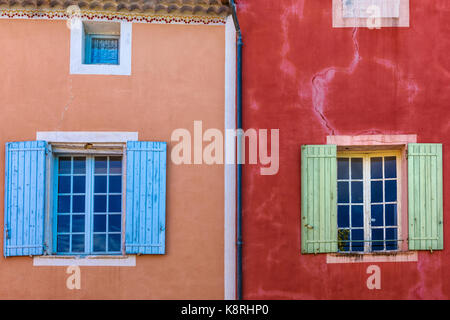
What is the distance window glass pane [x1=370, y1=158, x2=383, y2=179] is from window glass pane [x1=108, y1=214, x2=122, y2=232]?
3.26 metres

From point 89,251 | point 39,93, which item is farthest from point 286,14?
point 89,251

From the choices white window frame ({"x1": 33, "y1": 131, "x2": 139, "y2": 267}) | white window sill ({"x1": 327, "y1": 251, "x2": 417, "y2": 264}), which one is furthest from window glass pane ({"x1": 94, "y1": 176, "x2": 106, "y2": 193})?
white window sill ({"x1": 327, "y1": 251, "x2": 417, "y2": 264})

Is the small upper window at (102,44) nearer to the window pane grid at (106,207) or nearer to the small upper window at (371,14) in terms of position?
the window pane grid at (106,207)

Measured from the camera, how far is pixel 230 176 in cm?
705

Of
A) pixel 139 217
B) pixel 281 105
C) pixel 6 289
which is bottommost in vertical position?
pixel 6 289

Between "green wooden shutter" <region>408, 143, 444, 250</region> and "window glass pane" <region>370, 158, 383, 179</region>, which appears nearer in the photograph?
"green wooden shutter" <region>408, 143, 444, 250</region>

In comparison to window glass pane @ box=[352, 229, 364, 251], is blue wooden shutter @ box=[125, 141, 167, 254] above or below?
above

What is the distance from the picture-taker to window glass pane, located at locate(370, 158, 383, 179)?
23.8 ft

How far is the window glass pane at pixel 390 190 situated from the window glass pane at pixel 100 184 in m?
3.58

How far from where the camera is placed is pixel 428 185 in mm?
7023

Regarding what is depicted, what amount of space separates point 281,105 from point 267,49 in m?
0.74

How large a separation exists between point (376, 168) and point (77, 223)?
3862 millimetres

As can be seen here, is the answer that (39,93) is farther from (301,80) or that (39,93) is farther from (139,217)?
(301,80)

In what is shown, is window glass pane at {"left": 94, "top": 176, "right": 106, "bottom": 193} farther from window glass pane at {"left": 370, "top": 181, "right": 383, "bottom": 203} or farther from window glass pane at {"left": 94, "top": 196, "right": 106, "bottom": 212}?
window glass pane at {"left": 370, "top": 181, "right": 383, "bottom": 203}
